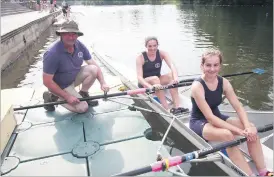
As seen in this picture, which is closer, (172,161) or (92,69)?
(172,161)

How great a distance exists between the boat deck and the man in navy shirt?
0.43 metres

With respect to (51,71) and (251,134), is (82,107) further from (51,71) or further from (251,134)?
(251,134)

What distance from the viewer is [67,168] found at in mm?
3797

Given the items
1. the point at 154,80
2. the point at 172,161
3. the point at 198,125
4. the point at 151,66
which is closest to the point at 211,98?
the point at 198,125

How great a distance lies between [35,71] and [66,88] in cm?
861

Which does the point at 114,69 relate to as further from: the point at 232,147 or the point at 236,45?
the point at 236,45

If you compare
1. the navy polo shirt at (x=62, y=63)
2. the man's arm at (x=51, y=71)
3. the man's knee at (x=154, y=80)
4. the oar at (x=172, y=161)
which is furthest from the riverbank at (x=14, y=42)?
the oar at (x=172, y=161)

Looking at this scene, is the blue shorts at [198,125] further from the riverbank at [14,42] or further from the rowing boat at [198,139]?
the riverbank at [14,42]

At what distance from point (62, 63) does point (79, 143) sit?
5.25 feet

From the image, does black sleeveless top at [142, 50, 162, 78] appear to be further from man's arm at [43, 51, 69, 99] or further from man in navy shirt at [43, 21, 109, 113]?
man's arm at [43, 51, 69, 99]

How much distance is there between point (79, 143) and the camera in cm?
441

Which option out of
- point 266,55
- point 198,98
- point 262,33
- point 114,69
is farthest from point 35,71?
point 262,33

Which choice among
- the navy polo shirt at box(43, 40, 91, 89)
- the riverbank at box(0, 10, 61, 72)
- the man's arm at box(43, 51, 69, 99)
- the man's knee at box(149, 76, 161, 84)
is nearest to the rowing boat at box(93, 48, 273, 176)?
the man's knee at box(149, 76, 161, 84)

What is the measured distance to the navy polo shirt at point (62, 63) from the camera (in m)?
4.80
